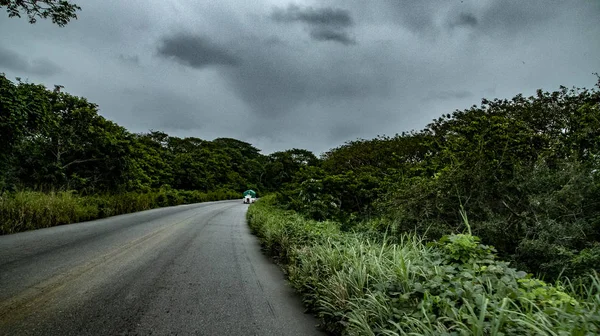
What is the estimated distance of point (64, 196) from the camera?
36.7 feet

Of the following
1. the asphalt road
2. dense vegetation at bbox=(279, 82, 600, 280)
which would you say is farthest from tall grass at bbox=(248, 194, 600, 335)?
dense vegetation at bbox=(279, 82, 600, 280)

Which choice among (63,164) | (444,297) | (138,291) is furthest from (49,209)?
(444,297)

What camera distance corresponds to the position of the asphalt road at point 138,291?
308 cm

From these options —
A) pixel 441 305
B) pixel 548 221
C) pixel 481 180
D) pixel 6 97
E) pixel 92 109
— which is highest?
pixel 92 109

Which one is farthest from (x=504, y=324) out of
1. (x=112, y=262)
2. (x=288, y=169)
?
(x=288, y=169)

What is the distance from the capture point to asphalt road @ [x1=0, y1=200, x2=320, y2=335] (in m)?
3.08

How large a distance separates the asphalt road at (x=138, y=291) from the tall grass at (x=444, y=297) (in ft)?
1.81

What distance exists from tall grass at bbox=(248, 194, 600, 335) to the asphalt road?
552mm

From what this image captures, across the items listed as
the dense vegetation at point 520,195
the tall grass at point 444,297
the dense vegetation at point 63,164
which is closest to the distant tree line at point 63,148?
the dense vegetation at point 63,164

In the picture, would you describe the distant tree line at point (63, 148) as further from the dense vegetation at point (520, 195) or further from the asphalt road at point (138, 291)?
the dense vegetation at point (520, 195)

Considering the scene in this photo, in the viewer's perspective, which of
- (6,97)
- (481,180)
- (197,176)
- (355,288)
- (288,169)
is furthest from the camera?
(288,169)

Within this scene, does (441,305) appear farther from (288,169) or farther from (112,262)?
(288,169)

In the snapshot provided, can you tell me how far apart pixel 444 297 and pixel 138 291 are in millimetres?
3916

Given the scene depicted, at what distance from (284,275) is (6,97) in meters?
10.7
